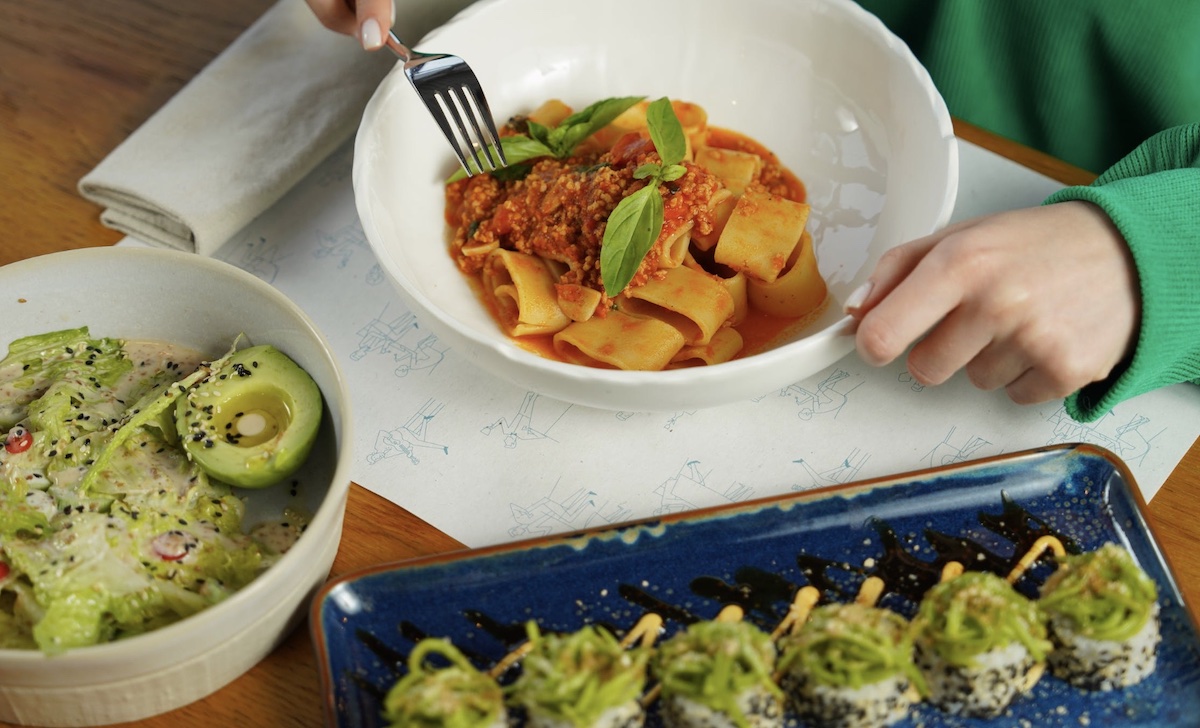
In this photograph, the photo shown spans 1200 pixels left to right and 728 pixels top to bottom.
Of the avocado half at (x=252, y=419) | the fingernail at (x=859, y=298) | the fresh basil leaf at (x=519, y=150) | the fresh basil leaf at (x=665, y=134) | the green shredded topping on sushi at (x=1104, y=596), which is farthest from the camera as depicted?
the fresh basil leaf at (x=519, y=150)

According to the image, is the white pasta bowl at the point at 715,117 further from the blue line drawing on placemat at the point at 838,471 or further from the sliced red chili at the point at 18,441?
the sliced red chili at the point at 18,441

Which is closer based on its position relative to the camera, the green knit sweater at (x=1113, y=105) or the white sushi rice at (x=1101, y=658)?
the white sushi rice at (x=1101, y=658)

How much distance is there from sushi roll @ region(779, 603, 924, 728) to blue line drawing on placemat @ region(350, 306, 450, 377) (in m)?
0.87

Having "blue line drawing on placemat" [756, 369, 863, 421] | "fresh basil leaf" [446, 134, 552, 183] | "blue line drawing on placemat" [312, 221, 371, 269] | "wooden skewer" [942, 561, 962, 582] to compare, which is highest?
"fresh basil leaf" [446, 134, 552, 183]

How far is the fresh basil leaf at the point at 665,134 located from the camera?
1823 millimetres

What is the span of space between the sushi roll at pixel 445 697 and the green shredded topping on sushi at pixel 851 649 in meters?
0.40

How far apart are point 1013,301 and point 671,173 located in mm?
610

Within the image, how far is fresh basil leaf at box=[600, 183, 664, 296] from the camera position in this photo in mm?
1729

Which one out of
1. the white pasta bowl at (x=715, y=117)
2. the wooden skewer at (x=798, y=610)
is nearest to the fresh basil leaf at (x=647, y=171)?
the white pasta bowl at (x=715, y=117)

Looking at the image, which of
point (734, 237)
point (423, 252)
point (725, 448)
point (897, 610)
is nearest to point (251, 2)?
point (423, 252)

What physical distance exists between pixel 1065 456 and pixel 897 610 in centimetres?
40

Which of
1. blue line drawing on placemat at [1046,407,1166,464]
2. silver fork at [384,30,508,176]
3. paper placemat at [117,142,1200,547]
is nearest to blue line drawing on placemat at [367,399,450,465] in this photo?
paper placemat at [117,142,1200,547]

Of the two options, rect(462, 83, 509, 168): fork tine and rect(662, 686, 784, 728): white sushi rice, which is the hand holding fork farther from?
rect(662, 686, 784, 728): white sushi rice

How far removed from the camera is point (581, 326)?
1834mm
